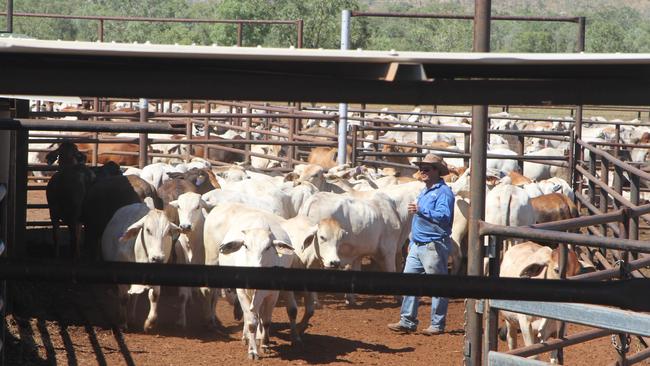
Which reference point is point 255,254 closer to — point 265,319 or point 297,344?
point 265,319

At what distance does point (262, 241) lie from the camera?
935 cm

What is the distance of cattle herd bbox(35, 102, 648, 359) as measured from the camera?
30.9 ft

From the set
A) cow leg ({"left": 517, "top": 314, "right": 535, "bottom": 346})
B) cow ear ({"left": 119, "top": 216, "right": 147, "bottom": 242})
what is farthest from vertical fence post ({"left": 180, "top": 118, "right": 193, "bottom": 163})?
cow leg ({"left": 517, "top": 314, "right": 535, "bottom": 346})

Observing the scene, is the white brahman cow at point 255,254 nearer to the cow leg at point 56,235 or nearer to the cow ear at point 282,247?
the cow ear at point 282,247

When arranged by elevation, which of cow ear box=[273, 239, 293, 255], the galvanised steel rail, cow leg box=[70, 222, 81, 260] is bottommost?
cow leg box=[70, 222, 81, 260]

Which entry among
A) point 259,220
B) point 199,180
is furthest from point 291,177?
point 259,220

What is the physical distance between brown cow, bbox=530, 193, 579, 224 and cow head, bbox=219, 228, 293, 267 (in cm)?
477

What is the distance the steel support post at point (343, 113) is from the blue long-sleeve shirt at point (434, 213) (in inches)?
197

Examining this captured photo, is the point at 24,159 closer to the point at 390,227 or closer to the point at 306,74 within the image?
the point at 390,227

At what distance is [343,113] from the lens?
53.0 ft

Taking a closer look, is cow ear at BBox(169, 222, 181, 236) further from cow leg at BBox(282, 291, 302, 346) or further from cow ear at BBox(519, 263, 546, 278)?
cow ear at BBox(519, 263, 546, 278)

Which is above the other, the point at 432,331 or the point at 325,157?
the point at 325,157

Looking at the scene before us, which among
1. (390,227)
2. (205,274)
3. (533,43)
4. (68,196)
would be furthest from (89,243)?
(533,43)

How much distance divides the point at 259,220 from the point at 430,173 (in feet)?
5.59
